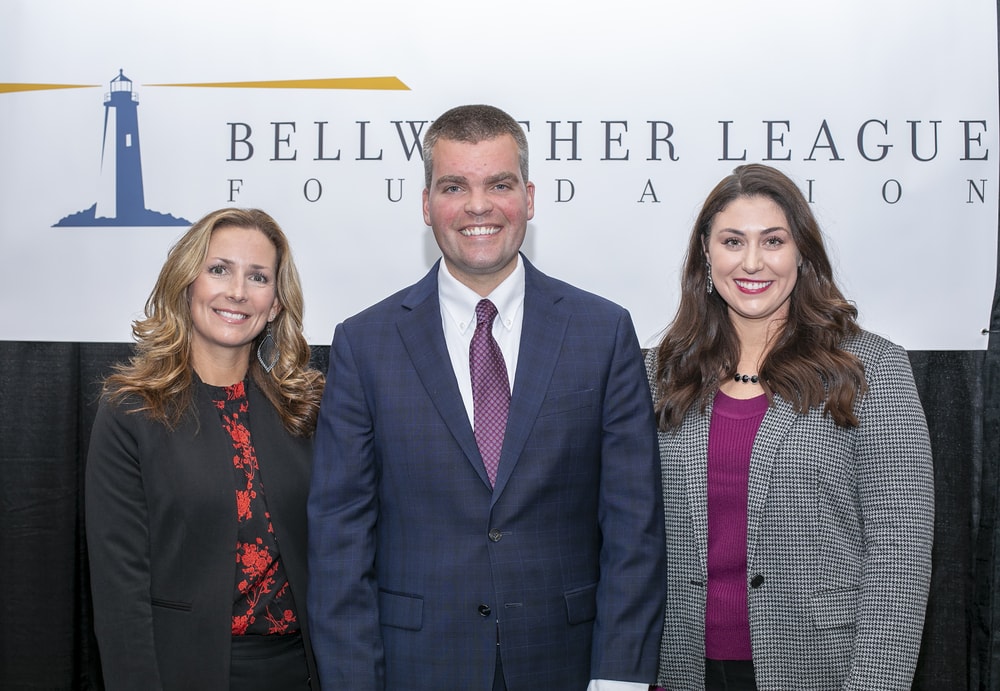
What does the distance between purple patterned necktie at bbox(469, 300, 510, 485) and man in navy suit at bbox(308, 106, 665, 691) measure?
0.05 feet

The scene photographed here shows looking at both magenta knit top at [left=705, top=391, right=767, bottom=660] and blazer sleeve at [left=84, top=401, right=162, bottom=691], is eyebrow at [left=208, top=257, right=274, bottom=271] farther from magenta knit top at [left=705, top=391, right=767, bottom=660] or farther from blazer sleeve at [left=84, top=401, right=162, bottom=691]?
magenta knit top at [left=705, top=391, right=767, bottom=660]

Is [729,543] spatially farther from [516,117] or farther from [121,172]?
[121,172]

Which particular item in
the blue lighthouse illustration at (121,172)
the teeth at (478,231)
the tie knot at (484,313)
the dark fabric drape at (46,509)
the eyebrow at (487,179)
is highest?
the blue lighthouse illustration at (121,172)

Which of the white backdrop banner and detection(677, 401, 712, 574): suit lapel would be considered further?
the white backdrop banner

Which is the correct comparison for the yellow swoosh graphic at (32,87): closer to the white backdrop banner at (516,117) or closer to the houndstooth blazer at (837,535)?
the white backdrop banner at (516,117)

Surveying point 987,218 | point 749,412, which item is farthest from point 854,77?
point 749,412

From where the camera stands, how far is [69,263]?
9.59 ft

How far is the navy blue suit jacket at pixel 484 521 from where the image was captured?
1.71 metres

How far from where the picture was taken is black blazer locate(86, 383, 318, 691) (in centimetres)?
183

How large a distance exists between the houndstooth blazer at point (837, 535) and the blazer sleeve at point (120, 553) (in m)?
1.11

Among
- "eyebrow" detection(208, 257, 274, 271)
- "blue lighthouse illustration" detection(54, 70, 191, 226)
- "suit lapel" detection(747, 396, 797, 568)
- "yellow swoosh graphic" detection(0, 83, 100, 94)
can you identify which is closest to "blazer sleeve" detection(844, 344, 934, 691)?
"suit lapel" detection(747, 396, 797, 568)

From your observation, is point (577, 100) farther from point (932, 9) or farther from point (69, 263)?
point (69, 263)

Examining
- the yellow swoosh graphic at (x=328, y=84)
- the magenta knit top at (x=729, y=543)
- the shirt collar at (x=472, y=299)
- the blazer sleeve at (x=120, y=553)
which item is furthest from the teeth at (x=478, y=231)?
the yellow swoosh graphic at (x=328, y=84)

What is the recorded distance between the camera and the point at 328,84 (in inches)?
112
